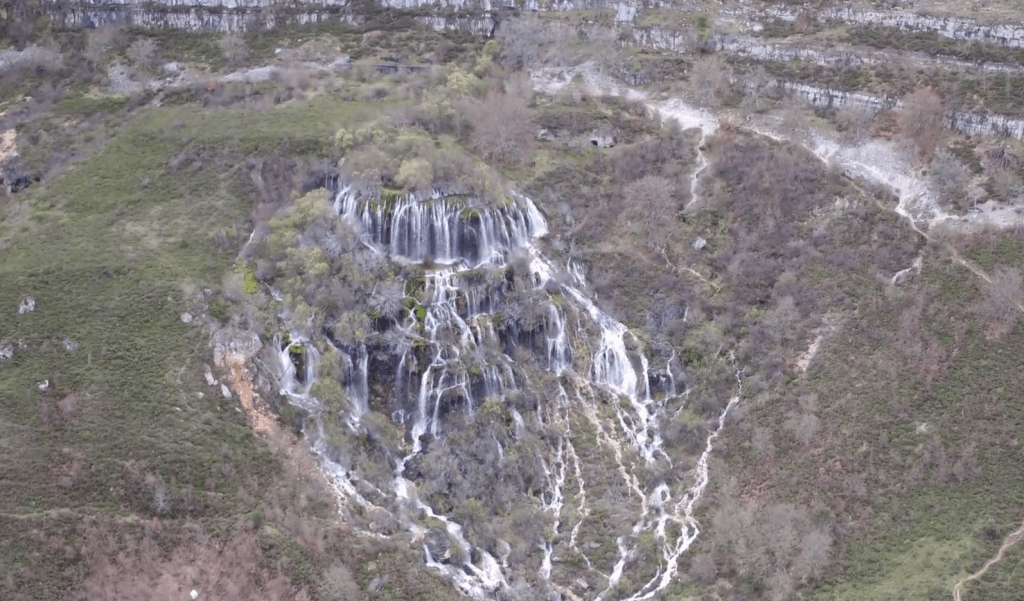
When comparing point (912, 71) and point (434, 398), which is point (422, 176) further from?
point (912, 71)

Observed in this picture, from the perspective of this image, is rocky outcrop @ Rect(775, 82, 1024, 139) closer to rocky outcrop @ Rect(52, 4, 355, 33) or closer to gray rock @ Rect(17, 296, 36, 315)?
rocky outcrop @ Rect(52, 4, 355, 33)

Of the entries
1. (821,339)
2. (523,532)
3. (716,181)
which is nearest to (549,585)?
(523,532)

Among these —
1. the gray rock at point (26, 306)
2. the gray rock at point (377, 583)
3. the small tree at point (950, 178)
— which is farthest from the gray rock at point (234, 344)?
the small tree at point (950, 178)

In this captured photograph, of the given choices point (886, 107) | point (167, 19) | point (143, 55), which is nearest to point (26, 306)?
point (143, 55)

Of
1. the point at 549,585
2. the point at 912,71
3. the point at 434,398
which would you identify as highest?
the point at 912,71

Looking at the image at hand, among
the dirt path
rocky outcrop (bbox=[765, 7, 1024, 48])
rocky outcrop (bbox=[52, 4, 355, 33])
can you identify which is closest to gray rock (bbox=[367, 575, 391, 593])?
the dirt path
